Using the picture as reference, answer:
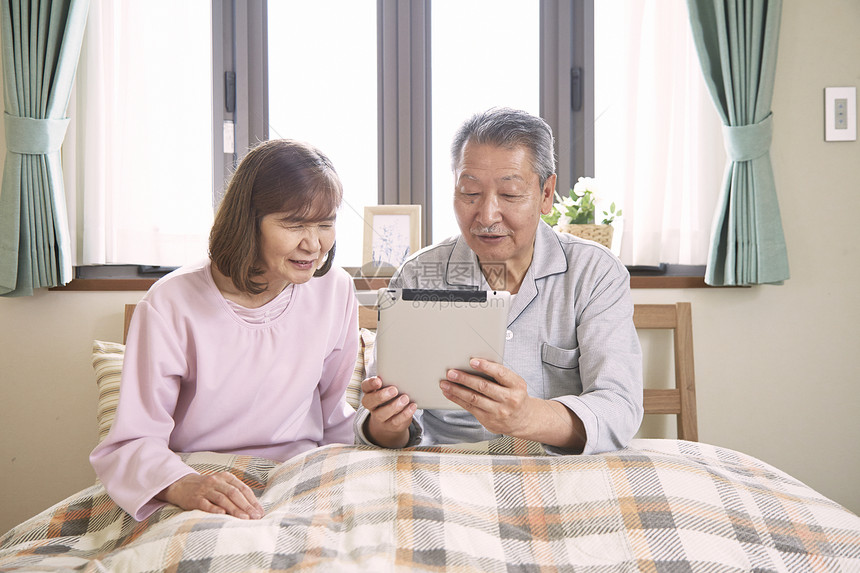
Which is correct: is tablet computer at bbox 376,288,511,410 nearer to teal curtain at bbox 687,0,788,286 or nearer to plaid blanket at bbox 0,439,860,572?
plaid blanket at bbox 0,439,860,572

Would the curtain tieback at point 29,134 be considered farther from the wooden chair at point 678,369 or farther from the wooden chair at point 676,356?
the wooden chair at point 678,369

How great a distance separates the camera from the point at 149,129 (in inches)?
84.8

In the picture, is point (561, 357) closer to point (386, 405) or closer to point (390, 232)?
point (386, 405)

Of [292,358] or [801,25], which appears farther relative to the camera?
[801,25]

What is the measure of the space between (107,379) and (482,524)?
115 cm

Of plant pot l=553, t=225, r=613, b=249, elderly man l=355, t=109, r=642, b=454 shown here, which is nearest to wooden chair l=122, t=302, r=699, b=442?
plant pot l=553, t=225, r=613, b=249

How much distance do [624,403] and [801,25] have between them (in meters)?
1.68

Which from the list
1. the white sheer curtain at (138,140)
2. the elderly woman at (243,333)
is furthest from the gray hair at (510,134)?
the white sheer curtain at (138,140)

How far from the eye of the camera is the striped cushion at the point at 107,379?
5.06 ft

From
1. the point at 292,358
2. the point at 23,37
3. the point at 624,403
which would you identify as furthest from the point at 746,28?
the point at 23,37

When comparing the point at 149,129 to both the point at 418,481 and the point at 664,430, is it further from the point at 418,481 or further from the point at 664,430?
the point at 664,430

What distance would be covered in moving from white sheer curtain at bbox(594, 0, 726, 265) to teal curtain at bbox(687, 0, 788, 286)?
0.08m

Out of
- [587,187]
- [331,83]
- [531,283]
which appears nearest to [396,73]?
[331,83]

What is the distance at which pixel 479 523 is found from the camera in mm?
904
